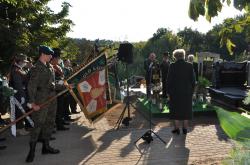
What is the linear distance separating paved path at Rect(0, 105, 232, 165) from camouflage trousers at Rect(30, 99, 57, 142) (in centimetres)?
46

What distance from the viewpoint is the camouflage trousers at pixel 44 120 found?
6918 mm

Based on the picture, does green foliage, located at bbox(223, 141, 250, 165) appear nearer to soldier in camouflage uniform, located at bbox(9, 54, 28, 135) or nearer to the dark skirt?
the dark skirt

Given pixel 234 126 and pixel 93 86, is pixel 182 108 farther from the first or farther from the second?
pixel 234 126

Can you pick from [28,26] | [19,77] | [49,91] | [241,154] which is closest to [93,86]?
[19,77]

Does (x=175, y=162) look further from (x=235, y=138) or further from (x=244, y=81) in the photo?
(x=244, y=81)

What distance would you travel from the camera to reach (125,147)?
26.3ft

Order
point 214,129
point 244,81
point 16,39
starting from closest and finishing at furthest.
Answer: point 214,129 → point 16,39 → point 244,81

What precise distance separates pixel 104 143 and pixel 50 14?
28.0 ft

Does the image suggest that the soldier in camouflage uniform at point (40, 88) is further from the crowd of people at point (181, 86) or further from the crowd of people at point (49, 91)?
the crowd of people at point (181, 86)

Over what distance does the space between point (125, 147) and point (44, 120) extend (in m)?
1.84

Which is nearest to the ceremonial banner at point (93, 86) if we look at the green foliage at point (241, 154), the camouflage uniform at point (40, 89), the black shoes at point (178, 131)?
the black shoes at point (178, 131)

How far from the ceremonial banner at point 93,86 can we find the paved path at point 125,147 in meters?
0.56

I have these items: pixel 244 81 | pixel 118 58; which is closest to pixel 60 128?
pixel 118 58

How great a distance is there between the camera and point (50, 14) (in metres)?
15.6
